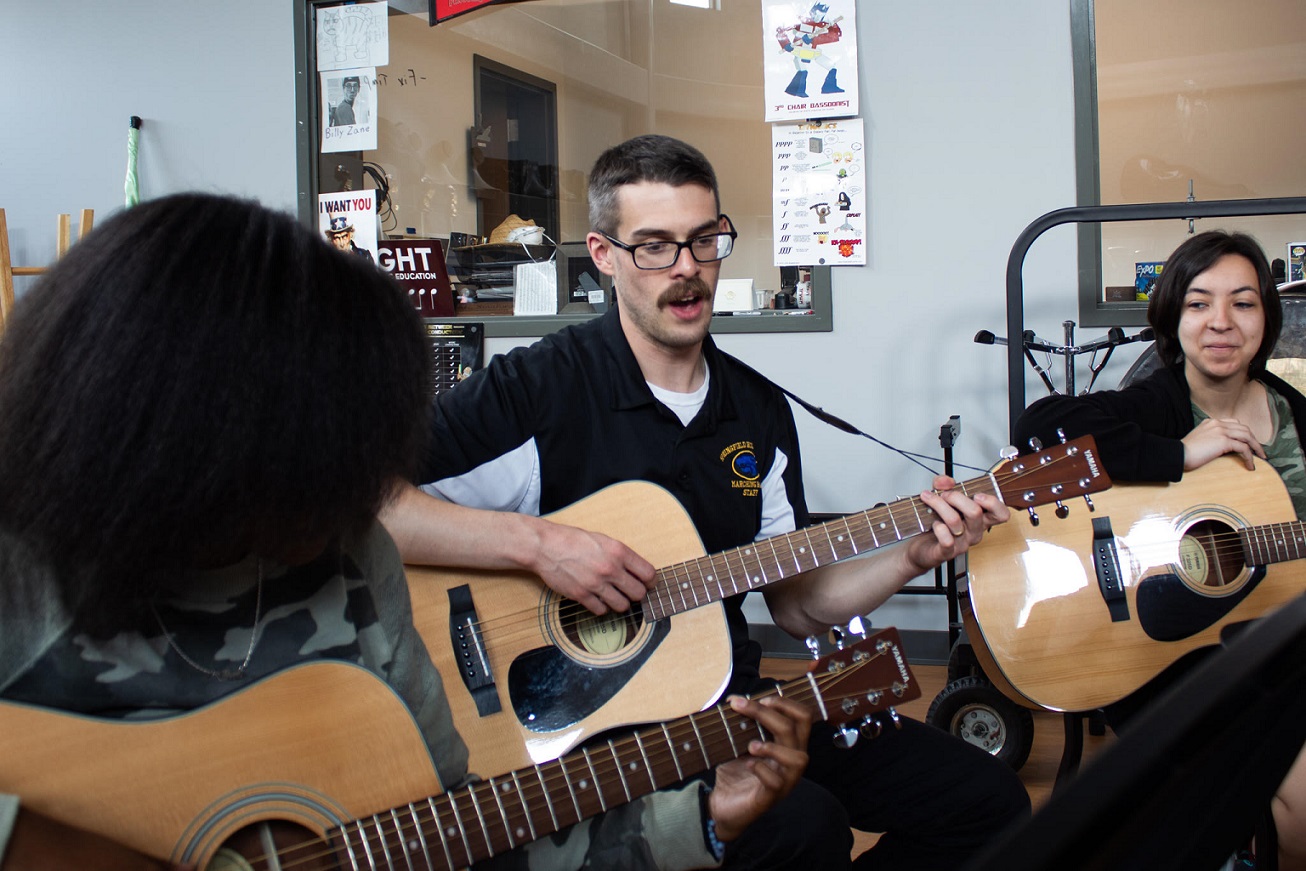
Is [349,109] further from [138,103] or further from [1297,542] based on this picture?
[1297,542]

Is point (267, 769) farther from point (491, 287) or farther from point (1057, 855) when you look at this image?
point (491, 287)

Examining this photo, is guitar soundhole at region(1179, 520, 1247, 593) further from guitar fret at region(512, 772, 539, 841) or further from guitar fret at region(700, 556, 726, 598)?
guitar fret at region(512, 772, 539, 841)

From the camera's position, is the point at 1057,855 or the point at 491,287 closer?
the point at 1057,855

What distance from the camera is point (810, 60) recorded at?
299cm

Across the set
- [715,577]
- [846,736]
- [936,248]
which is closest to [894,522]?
[715,577]

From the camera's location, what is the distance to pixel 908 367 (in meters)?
2.98

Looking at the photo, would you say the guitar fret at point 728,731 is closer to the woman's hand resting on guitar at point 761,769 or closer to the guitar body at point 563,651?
the woman's hand resting on guitar at point 761,769

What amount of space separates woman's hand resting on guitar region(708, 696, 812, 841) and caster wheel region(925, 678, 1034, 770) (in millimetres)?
1177

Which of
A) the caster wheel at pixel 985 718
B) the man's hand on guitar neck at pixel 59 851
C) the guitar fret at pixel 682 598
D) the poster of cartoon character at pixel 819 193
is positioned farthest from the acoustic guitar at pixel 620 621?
the poster of cartoon character at pixel 819 193

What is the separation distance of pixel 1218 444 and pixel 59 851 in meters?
1.85

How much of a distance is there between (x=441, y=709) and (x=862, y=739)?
2.16 feet

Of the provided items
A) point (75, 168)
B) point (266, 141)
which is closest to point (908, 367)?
point (266, 141)

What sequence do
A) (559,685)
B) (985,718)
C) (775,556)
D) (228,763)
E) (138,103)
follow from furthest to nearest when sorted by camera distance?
(138,103) < (985,718) < (775,556) < (559,685) < (228,763)

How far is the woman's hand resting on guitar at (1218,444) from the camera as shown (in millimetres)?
1783
